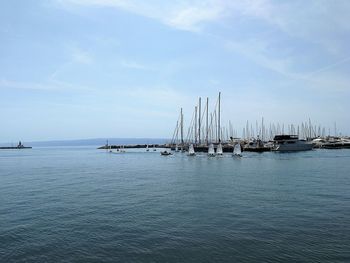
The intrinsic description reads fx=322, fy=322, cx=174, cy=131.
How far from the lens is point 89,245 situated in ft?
65.2

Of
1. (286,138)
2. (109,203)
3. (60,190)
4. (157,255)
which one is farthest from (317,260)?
(286,138)

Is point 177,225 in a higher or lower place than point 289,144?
lower

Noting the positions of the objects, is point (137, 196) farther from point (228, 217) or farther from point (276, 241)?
point (276, 241)

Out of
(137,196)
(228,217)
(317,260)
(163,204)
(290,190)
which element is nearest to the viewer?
(317,260)

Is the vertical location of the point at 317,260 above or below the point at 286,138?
below

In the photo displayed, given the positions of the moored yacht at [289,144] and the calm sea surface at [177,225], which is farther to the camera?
the moored yacht at [289,144]

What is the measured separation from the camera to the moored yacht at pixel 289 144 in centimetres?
14600

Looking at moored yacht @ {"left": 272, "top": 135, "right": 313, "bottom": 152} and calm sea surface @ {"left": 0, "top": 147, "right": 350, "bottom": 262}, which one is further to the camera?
moored yacht @ {"left": 272, "top": 135, "right": 313, "bottom": 152}

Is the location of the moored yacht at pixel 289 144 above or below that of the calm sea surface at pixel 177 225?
above

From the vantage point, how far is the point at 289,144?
147125 mm

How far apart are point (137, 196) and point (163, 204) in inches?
227

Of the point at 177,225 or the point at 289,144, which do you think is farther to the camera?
the point at 289,144

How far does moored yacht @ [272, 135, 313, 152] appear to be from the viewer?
146000mm

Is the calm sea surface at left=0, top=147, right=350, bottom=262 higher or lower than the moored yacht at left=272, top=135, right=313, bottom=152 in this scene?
lower
